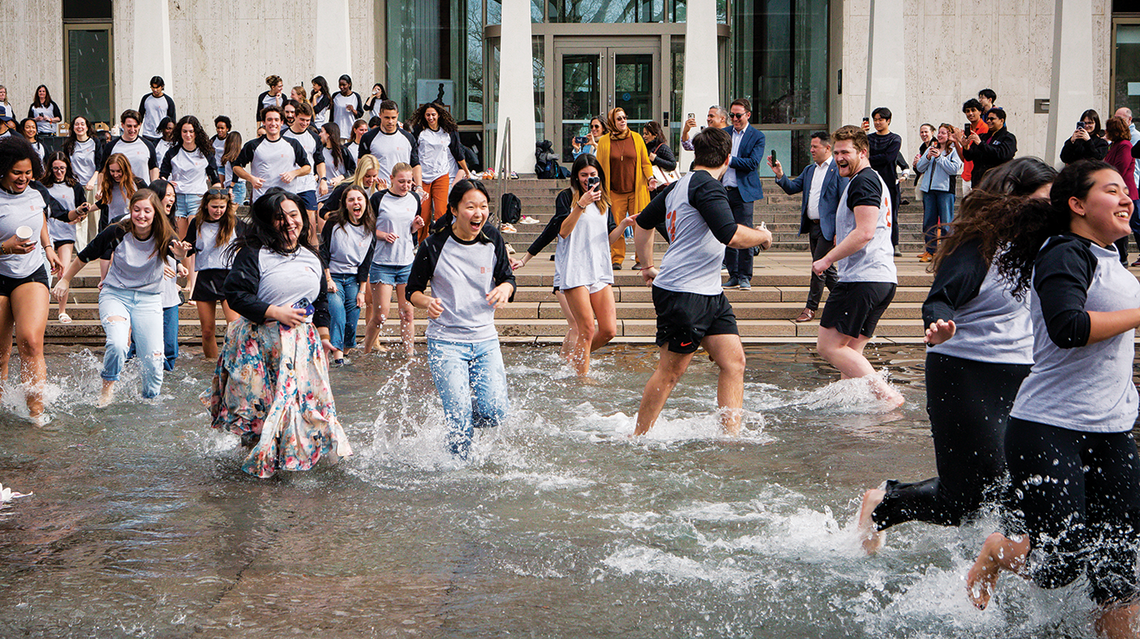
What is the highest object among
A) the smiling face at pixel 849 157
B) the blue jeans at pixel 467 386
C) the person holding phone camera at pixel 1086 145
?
the person holding phone camera at pixel 1086 145

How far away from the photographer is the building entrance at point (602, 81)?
2339 cm

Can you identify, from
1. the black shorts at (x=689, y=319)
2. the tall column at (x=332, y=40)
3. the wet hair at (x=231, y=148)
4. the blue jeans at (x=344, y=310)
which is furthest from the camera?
the tall column at (x=332, y=40)

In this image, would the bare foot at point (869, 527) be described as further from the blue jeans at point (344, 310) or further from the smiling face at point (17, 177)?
the blue jeans at point (344, 310)

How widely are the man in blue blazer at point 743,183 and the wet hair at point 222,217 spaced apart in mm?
5647

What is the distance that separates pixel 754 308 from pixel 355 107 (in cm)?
955

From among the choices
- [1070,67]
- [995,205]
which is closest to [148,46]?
[1070,67]

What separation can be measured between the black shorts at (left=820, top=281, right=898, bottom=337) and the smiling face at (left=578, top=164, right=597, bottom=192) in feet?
7.30

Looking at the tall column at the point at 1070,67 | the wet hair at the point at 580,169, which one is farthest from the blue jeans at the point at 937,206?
the wet hair at the point at 580,169

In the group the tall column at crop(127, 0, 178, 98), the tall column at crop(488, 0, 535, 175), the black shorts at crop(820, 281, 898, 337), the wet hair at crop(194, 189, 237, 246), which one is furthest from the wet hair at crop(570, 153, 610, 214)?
the tall column at crop(127, 0, 178, 98)

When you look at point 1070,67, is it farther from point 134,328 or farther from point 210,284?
point 134,328

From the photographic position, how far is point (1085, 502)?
11.4 ft

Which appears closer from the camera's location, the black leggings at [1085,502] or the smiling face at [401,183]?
the black leggings at [1085,502]

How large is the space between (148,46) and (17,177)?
15809 millimetres

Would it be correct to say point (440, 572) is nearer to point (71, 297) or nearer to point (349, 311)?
point (349, 311)
